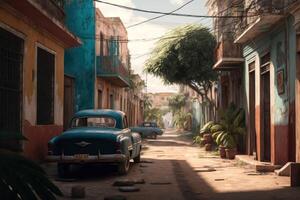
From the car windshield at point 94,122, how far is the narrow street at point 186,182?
46.0 inches

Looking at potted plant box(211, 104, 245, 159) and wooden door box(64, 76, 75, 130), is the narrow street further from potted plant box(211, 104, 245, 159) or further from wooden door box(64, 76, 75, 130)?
wooden door box(64, 76, 75, 130)

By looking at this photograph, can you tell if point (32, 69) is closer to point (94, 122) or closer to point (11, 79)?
point (11, 79)

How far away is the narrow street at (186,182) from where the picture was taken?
29.3 feet

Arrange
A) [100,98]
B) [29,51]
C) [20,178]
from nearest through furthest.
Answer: [20,178] → [29,51] → [100,98]

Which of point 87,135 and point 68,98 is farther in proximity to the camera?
point 68,98

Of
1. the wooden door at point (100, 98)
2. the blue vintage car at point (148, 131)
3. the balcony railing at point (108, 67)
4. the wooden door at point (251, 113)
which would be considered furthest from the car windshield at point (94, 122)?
the blue vintage car at point (148, 131)

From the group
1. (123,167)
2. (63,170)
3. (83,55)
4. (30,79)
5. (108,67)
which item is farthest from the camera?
(108,67)

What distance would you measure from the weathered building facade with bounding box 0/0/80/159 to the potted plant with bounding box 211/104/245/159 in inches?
226

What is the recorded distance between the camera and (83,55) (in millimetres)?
23734

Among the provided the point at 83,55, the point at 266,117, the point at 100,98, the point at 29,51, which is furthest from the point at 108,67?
the point at 29,51

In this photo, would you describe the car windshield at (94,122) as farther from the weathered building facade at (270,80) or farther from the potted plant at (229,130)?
the potted plant at (229,130)

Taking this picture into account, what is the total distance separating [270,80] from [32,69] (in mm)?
6566

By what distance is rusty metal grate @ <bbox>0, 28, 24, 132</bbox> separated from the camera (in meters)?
11.4

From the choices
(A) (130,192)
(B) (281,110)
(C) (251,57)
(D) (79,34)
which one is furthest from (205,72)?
(A) (130,192)
